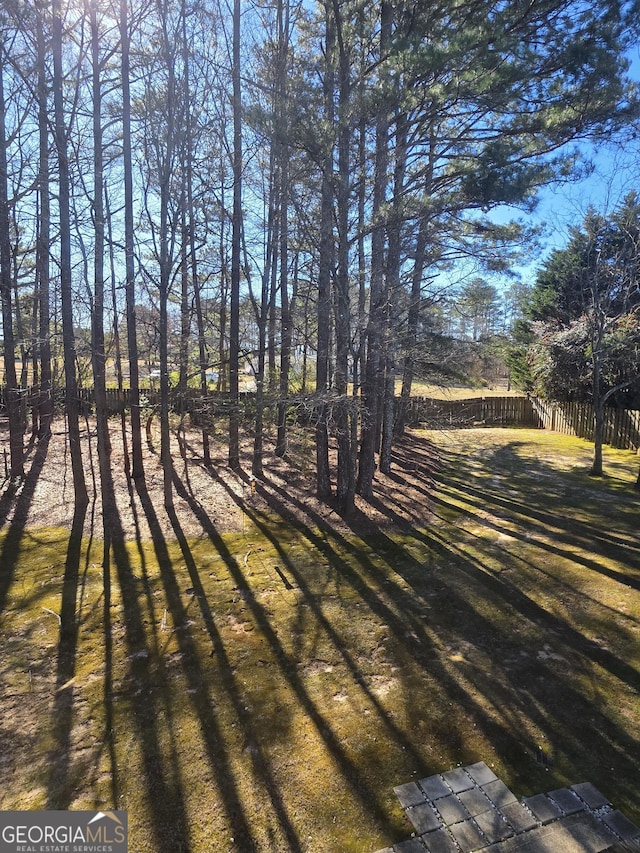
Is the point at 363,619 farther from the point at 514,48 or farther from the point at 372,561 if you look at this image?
the point at 514,48

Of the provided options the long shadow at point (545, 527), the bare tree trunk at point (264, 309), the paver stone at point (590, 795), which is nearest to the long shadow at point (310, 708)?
the paver stone at point (590, 795)

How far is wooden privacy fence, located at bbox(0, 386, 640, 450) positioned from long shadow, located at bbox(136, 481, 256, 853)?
2848 mm

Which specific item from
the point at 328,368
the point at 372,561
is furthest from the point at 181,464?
the point at 372,561

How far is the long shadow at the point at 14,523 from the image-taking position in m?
5.20

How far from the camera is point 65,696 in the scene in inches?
136

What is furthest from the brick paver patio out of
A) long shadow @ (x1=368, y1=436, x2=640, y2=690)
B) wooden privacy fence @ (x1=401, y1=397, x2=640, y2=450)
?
wooden privacy fence @ (x1=401, y1=397, x2=640, y2=450)

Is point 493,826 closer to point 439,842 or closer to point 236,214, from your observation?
point 439,842

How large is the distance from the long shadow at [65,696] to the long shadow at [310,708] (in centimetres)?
158

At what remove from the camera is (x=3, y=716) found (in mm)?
3256

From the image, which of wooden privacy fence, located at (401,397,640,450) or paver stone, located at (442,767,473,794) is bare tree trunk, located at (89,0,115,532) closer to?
paver stone, located at (442,767,473,794)

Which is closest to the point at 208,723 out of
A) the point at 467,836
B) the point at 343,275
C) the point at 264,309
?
the point at 467,836

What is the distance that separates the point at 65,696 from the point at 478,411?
19.0m

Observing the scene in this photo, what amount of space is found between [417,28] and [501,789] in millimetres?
8155

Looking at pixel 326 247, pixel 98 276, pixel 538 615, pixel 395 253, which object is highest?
pixel 395 253
